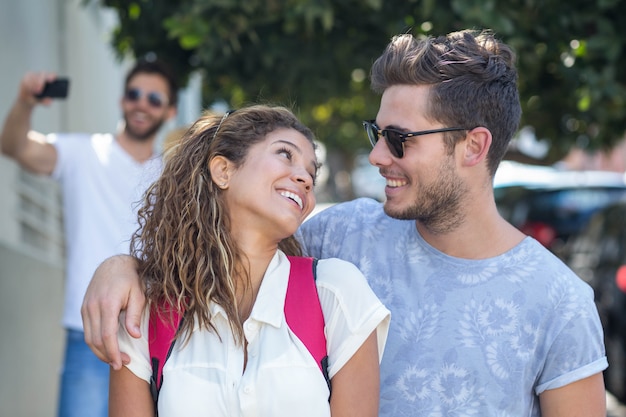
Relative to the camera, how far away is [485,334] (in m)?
2.69

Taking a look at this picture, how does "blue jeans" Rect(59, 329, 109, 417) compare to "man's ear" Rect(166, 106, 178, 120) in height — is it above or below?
below

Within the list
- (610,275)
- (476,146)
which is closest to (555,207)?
(610,275)

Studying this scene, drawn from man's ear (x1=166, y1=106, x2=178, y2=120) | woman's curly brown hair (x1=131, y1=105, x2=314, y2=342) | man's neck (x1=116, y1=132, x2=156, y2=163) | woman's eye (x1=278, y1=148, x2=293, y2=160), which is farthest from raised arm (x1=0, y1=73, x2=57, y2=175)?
woman's eye (x1=278, y1=148, x2=293, y2=160)

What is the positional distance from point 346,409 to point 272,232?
526 millimetres

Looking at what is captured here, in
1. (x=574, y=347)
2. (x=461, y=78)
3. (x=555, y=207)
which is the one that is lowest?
(x=555, y=207)

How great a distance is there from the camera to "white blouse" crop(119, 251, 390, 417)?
2346 mm

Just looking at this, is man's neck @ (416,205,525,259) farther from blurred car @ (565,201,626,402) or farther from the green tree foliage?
blurred car @ (565,201,626,402)

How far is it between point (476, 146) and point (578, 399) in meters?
0.81

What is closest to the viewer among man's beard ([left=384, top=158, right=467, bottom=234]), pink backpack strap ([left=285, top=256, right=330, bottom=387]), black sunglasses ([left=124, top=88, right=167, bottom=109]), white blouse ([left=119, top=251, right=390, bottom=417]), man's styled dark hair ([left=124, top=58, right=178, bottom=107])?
white blouse ([left=119, top=251, right=390, bottom=417])

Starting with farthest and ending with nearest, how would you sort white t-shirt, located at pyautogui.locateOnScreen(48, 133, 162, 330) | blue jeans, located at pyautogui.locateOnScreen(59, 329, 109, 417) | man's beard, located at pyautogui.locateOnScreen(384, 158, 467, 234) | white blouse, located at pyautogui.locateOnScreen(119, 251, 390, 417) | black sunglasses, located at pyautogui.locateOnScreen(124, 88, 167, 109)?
black sunglasses, located at pyautogui.locateOnScreen(124, 88, 167, 109) < white t-shirt, located at pyautogui.locateOnScreen(48, 133, 162, 330) < blue jeans, located at pyautogui.locateOnScreen(59, 329, 109, 417) < man's beard, located at pyautogui.locateOnScreen(384, 158, 467, 234) < white blouse, located at pyautogui.locateOnScreen(119, 251, 390, 417)

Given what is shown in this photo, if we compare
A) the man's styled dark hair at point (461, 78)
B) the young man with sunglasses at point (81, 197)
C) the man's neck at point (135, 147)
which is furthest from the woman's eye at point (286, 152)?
the man's neck at point (135, 147)

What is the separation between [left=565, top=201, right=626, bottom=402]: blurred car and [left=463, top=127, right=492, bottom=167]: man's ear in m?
4.48

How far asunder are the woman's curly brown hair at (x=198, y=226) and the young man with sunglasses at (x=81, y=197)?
138 centimetres

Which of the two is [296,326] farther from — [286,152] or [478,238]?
[478,238]
